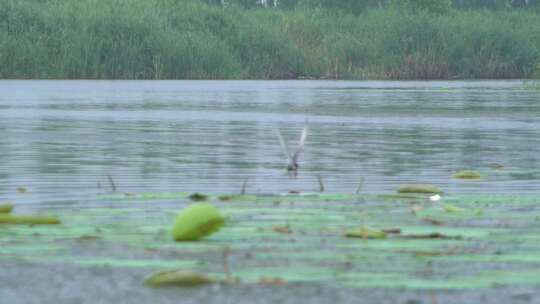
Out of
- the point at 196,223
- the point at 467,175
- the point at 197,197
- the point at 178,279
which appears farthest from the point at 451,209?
the point at 178,279

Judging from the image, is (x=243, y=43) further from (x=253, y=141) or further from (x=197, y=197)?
(x=197, y=197)

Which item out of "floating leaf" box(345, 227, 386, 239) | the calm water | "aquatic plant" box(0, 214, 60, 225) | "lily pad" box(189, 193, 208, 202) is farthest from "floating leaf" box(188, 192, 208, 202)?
"floating leaf" box(345, 227, 386, 239)

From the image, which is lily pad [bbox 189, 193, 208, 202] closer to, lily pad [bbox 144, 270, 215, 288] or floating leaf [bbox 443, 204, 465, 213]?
floating leaf [bbox 443, 204, 465, 213]

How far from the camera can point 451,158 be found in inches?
531

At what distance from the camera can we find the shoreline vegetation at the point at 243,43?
38062 mm

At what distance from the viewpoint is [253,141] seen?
52.1ft

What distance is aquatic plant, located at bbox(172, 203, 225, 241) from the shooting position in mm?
6832

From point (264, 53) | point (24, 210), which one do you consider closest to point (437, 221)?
point (24, 210)

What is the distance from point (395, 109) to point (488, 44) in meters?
21.6

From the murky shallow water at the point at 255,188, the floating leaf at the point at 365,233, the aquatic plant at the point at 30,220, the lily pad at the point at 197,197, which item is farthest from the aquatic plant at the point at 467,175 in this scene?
the aquatic plant at the point at 30,220

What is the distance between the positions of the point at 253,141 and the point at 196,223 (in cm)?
906

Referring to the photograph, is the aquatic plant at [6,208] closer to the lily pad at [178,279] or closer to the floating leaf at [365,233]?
the floating leaf at [365,233]

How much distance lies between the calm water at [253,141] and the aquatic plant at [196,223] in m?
2.17

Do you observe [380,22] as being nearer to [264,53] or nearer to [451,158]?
[264,53]
